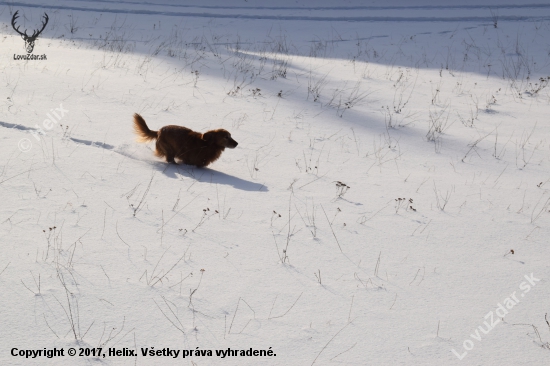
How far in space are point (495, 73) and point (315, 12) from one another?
7.36 metres

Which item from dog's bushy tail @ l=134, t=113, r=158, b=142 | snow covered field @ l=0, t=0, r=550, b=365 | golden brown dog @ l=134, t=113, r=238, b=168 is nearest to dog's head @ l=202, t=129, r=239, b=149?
golden brown dog @ l=134, t=113, r=238, b=168

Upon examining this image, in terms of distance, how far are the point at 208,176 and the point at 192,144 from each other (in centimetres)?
36

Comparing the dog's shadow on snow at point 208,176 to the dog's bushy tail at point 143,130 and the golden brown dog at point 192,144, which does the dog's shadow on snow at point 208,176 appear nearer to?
the golden brown dog at point 192,144

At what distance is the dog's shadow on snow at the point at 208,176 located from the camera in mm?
4668

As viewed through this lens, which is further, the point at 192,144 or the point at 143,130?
the point at 143,130

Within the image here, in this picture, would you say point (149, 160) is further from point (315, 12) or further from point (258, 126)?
point (315, 12)

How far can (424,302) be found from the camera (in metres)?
3.03

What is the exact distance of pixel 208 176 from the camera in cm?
494

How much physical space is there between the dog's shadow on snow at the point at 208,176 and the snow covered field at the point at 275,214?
29 millimetres

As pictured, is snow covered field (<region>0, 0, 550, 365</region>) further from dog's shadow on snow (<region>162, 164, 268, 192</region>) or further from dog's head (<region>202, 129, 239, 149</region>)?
dog's head (<region>202, 129, 239, 149</region>)

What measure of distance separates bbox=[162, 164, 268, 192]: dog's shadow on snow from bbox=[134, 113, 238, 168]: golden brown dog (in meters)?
0.07

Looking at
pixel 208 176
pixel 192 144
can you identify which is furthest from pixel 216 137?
pixel 208 176

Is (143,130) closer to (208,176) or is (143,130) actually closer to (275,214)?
(208,176)

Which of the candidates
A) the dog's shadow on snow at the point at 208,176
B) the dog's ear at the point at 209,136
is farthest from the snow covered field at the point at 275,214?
the dog's ear at the point at 209,136
